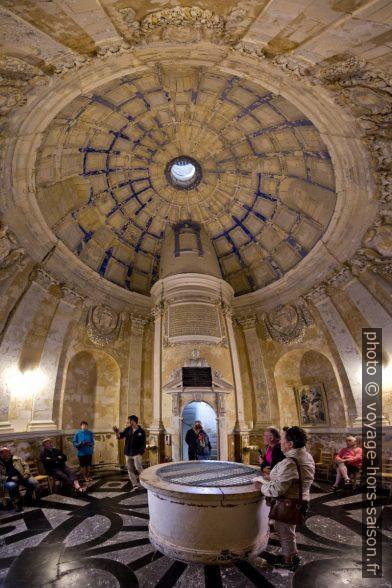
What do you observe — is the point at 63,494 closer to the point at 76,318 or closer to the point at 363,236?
the point at 76,318

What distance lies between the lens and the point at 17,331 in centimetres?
943

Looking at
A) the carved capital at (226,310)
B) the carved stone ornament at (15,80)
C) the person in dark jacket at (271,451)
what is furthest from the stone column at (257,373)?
the carved stone ornament at (15,80)

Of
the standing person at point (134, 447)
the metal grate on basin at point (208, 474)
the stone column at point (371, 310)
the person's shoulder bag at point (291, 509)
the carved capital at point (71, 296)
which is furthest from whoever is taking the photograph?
the carved capital at point (71, 296)

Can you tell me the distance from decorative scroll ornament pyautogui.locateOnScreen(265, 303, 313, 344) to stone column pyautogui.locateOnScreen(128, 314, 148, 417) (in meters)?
5.66

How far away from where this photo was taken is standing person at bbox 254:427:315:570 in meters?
3.47

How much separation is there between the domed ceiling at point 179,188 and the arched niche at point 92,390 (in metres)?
3.76

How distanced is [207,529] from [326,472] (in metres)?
7.46

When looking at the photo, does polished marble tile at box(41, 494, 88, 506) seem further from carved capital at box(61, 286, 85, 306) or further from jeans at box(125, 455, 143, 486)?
carved capital at box(61, 286, 85, 306)

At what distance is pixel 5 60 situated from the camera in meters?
4.92

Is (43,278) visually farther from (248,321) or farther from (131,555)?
(131,555)

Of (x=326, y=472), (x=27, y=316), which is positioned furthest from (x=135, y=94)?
(x=326, y=472)

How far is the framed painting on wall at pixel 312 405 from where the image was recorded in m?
11.6

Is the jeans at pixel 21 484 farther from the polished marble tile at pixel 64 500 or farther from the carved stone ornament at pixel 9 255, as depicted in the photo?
the carved stone ornament at pixel 9 255

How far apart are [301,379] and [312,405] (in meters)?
1.26
